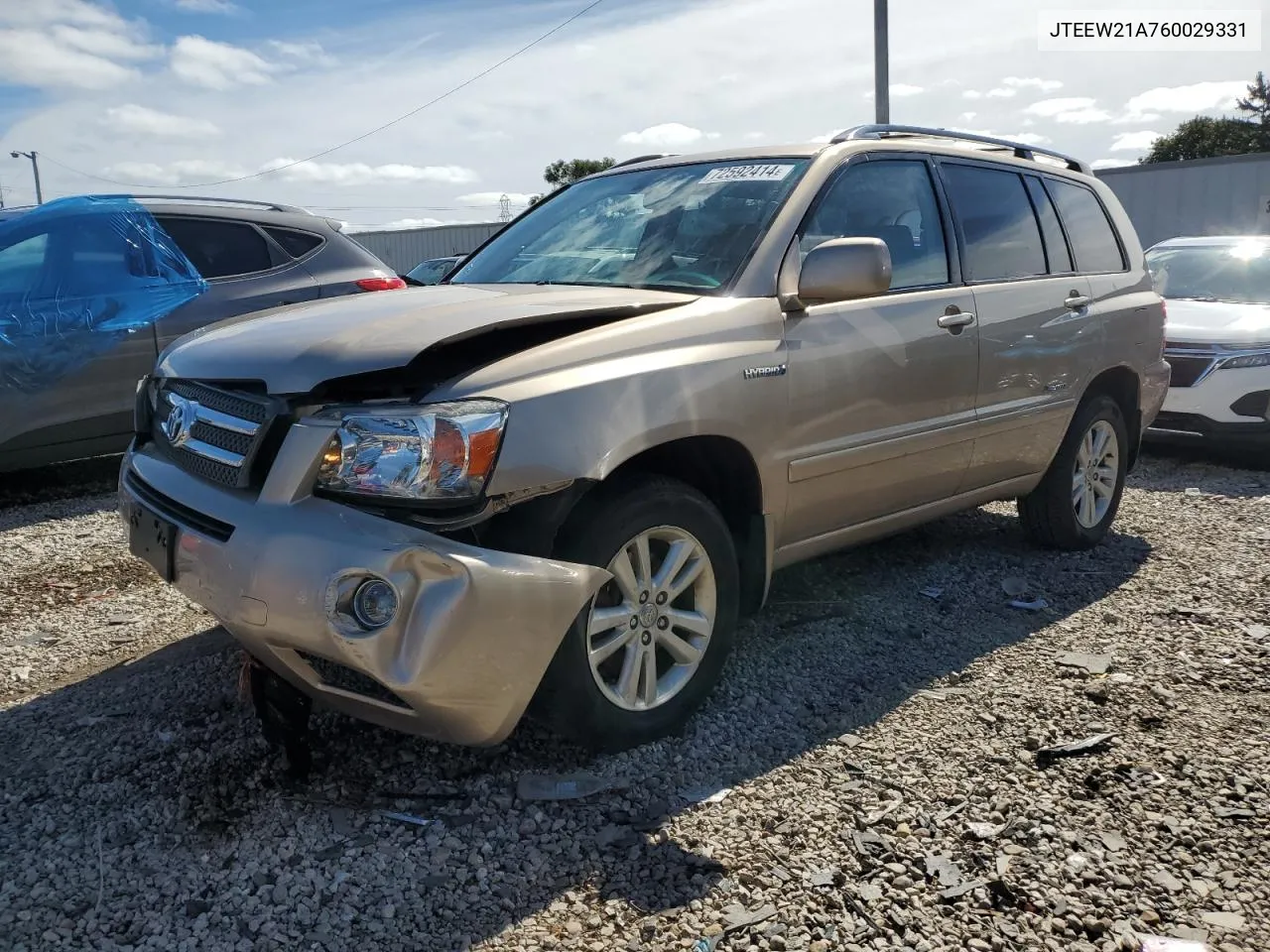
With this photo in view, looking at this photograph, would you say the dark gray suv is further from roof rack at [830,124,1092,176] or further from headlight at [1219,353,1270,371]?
headlight at [1219,353,1270,371]

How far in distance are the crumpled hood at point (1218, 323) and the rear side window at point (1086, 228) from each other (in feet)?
7.87

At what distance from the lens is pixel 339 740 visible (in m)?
3.12

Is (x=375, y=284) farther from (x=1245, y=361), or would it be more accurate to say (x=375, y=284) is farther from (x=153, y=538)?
(x=1245, y=361)

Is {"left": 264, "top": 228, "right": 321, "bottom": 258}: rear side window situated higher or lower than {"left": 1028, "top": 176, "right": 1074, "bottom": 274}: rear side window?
higher

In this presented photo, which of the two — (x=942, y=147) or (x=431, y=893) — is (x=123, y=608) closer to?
(x=431, y=893)

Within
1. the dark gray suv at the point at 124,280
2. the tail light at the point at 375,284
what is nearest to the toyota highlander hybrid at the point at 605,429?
the tail light at the point at 375,284

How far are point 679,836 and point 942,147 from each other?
307 centimetres

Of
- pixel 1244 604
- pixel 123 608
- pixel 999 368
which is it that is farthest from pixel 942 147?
pixel 123 608

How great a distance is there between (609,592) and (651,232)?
1.46m

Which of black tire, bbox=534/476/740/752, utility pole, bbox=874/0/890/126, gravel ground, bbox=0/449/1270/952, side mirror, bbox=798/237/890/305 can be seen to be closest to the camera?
gravel ground, bbox=0/449/1270/952

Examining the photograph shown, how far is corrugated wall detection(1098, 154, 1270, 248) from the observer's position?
64.3 feet

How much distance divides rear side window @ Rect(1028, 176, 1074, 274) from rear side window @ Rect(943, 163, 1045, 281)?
59mm

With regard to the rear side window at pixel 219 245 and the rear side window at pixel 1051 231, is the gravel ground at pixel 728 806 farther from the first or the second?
the rear side window at pixel 219 245

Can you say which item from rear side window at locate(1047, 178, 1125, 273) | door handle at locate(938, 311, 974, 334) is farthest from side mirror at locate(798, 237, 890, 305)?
rear side window at locate(1047, 178, 1125, 273)
